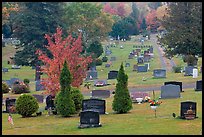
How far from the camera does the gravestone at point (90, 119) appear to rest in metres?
23.0

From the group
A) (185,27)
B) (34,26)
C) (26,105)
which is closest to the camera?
(26,105)

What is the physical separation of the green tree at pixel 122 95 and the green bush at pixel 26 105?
4.23 m

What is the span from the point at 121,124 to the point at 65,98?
4003 mm

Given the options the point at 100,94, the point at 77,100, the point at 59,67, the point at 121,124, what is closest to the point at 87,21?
the point at 100,94

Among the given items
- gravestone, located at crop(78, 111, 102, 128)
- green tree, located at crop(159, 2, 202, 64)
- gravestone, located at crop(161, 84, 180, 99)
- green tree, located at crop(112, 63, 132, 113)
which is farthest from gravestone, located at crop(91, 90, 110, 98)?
green tree, located at crop(159, 2, 202, 64)

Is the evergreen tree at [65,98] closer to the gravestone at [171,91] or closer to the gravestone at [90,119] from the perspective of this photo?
the gravestone at [90,119]

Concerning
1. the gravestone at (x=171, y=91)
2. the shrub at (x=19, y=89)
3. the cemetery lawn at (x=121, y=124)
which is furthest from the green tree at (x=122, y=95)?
the shrub at (x=19, y=89)

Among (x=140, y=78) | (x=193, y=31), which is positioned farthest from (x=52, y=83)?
(x=193, y=31)

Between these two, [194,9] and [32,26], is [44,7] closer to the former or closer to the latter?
[32,26]

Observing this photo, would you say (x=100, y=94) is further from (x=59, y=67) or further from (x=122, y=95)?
(x=122, y=95)

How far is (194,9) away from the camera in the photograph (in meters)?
58.9

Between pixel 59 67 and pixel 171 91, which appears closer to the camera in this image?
pixel 171 91

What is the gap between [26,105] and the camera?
2769 centimetres

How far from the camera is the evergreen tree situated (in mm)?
Answer: 26312
